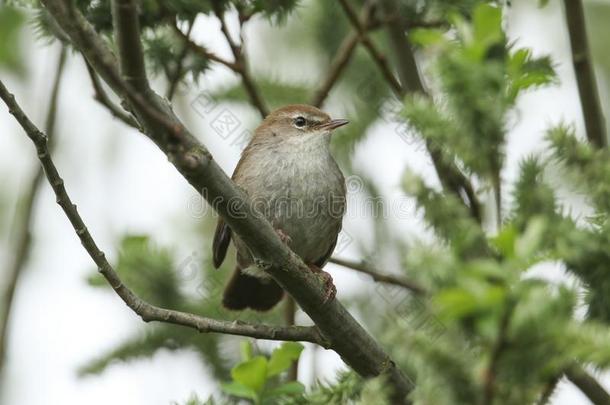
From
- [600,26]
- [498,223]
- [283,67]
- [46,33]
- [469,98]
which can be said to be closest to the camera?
[469,98]

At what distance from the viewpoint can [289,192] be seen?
5.85 metres

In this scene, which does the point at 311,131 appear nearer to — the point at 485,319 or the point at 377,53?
the point at 377,53

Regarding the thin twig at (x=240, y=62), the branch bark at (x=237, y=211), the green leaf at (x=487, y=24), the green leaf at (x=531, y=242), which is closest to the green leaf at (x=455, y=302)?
the green leaf at (x=531, y=242)

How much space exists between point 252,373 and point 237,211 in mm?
611

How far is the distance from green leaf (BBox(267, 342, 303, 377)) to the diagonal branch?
64cm

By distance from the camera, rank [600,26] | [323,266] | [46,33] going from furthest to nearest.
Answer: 1. [600,26]
2. [323,266]
3. [46,33]

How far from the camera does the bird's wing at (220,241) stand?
582cm

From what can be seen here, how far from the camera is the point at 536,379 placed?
186 centimetres

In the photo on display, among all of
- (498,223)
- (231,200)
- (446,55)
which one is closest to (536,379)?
(498,223)

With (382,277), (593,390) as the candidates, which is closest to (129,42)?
(593,390)

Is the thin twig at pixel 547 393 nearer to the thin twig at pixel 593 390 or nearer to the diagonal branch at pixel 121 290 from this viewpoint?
the thin twig at pixel 593 390

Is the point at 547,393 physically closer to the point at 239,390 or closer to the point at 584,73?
the point at 239,390

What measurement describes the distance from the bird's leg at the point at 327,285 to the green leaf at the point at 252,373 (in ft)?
2.29

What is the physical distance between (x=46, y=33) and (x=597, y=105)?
10.4 ft
